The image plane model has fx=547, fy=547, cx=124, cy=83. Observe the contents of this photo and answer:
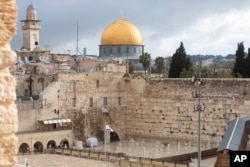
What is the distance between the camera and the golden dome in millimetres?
46906

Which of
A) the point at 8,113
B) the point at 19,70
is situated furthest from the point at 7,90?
the point at 19,70

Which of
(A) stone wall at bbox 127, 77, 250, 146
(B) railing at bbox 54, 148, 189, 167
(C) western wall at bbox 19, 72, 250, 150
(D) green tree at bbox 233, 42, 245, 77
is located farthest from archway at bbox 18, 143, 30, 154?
(D) green tree at bbox 233, 42, 245, 77

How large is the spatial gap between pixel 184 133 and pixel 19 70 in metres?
11.6

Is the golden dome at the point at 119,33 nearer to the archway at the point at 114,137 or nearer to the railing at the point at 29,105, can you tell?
Result: the archway at the point at 114,137

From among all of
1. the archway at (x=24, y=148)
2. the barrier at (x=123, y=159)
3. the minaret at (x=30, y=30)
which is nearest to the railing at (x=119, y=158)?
the barrier at (x=123, y=159)

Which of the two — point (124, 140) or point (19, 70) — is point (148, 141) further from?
point (19, 70)

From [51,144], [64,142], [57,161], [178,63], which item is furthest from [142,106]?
[57,161]

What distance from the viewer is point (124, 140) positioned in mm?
31562

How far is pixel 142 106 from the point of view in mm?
31344

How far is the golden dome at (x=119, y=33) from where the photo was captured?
46.9 meters

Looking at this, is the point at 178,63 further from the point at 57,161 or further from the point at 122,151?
the point at 57,161

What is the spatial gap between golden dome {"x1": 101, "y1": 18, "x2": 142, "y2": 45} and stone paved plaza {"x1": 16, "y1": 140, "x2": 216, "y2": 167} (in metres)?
17.6

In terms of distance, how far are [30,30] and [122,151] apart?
64.9 feet

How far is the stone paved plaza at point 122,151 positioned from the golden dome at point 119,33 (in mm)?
17597
